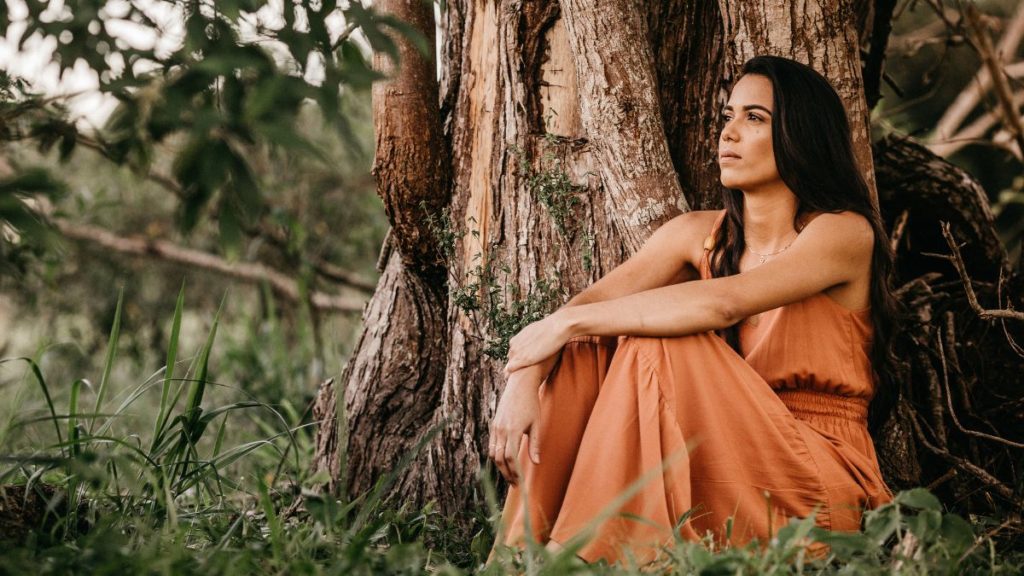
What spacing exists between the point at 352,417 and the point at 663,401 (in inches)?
58.1

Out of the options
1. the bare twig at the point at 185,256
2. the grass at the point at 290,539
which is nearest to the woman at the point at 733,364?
the grass at the point at 290,539

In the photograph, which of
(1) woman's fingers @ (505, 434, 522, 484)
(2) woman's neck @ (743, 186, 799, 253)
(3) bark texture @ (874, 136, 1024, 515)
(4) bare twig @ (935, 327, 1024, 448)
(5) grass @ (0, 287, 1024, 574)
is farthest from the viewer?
(3) bark texture @ (874, 136, 1024, 515)

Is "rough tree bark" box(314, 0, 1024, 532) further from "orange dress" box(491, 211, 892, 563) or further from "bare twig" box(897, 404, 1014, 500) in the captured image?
"orange dress" box(491, 211, 892, 563)

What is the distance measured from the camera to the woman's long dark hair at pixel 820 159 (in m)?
2.50

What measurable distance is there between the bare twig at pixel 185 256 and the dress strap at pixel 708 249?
3979mm

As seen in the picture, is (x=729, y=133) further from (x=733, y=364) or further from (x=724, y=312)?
(x=733, y=364)

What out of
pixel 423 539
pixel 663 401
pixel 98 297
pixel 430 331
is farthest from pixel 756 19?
pixel 98 297

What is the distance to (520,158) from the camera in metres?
2.83

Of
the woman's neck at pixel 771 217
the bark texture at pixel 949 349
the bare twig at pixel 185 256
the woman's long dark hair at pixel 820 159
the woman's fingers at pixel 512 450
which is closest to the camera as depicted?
the woman's fingers at pixel 512 450

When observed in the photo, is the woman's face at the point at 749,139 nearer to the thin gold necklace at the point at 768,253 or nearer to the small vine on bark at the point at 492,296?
the thin gold necklace at the point at 768,253

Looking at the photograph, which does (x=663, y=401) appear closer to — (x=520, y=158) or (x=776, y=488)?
(x=776, y=488)

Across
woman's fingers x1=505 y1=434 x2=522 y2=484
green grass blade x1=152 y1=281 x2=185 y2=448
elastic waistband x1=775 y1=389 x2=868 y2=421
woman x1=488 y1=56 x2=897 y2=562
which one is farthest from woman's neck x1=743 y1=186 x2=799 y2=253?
green grass blade x1=152 y1=281 x2=185 y2=448

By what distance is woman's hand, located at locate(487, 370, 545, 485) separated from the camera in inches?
90.6

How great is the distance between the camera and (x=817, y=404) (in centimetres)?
249
